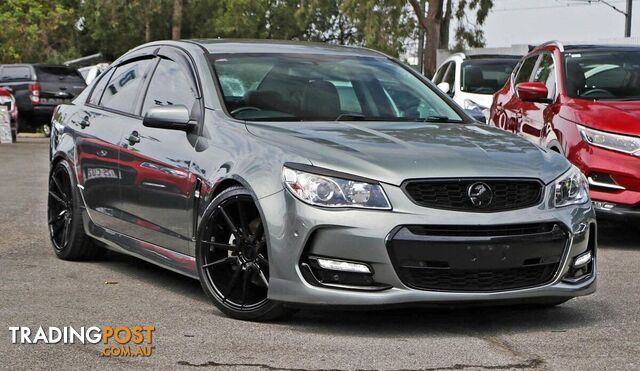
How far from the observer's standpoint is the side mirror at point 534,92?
11.3m

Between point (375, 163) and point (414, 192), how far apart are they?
245mm

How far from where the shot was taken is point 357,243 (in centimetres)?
628

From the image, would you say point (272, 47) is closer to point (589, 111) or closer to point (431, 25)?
point (589, 111)

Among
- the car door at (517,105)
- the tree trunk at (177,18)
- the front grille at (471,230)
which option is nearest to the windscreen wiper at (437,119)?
the front grille at (471,230)

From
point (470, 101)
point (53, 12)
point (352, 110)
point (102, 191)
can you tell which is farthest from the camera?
point (53, 12)

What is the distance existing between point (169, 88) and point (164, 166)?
0.74 meters

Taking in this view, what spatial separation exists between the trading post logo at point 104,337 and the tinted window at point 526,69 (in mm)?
7201

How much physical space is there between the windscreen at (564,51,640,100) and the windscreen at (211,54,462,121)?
134 inches

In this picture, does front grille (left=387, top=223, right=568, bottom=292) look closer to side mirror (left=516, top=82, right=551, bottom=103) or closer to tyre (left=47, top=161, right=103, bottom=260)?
tyre (left=47, top=161, right=103, bottom=260)

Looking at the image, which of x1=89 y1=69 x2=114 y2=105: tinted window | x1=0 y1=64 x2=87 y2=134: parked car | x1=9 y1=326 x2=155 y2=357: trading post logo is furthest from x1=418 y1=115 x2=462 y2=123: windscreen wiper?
x1=0 y1=64 x2=87 y2=134: parked car

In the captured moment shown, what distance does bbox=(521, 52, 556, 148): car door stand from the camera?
11.3m

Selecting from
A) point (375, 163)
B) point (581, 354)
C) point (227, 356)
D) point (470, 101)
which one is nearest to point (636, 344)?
point (581, 354)

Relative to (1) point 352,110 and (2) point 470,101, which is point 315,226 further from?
(2) point 470,101

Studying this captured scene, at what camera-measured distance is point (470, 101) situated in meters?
19.5
